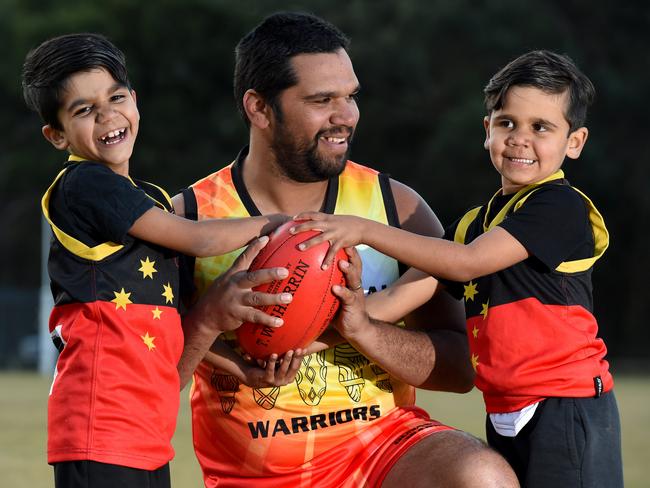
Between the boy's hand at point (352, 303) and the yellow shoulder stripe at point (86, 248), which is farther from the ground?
the yellow shoulder stripe at point (86, 248)

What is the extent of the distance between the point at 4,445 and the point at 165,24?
84.2 ft

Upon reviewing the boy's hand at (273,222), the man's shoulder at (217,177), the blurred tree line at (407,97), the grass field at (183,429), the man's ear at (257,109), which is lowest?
the grass field at (183,429)

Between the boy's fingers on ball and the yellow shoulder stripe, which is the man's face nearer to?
the boy's fingers on ball

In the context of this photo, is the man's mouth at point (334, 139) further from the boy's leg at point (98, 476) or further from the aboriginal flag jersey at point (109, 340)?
the boy's leg at point (98, 476)

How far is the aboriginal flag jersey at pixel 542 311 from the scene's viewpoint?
4.08 meters

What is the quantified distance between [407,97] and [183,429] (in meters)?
22.8

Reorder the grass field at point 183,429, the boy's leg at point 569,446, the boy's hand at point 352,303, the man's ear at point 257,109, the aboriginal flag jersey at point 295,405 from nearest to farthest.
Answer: the boy's leg at point 569,446 → the boy's hand at point 352,303 → the aboriginal flag jersey at point 295,405 → the man's ear at point 257,109 → the grass field at point 183,429

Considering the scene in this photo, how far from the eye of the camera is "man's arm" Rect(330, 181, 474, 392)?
14.4 feet

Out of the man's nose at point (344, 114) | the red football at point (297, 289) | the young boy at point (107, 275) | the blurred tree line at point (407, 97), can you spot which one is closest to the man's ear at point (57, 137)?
the young boy at point (107, 275)

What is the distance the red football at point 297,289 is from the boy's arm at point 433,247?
42mm

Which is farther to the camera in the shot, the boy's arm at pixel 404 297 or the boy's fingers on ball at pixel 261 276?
the boy's arm at pixel 404 297

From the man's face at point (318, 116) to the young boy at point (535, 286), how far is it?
1.97ft

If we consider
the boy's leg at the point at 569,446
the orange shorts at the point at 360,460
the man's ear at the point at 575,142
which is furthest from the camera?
the orange shorts at the point at 360,460

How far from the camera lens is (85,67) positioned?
165 inches
